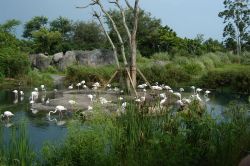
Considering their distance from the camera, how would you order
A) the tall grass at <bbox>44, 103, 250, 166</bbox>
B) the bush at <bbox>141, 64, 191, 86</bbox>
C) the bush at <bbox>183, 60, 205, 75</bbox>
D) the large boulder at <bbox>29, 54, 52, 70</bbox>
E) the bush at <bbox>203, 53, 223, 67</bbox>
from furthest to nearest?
1. the large boulder at <bbox>29, 54, 52, 70</bbox>
2. the bush at <bbox>203, 53, 223, 67</bbox>
3. the bush at <bbox>183, 60, 205, 75</bbox>
4. the bush at <bbox>141, 64, 191, 86</bbox>
5. the tall grass at <bbox>44, 103, 250, 166</bbox>

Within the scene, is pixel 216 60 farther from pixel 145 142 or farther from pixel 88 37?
pixel 145 142

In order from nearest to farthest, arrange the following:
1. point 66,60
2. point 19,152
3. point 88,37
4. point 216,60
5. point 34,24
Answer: point 19,152 → point 216,60 → point 66,60 → point 88,37 → point 34,24

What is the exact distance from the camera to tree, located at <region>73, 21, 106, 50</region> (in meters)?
40.3

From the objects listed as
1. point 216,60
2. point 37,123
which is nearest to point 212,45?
point 216,60

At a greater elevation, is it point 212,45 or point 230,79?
point 212,45

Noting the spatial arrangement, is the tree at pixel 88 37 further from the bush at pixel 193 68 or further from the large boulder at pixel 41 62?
the bush at pixel 193 68

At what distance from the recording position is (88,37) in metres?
40.8

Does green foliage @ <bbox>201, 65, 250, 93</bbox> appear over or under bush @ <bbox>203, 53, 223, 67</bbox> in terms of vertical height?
under

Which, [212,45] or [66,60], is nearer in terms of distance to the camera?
[66,60]

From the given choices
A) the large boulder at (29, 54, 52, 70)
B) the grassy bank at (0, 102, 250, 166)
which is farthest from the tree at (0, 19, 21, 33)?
the grassy bank at (0, 102, 250, 166)

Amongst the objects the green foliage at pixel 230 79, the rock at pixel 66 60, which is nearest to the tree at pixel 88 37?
the rock at pixel 66 60

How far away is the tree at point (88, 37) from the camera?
4028 cm

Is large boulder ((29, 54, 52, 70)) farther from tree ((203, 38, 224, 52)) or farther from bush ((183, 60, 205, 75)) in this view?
tree ((203, 38, 224, 52))

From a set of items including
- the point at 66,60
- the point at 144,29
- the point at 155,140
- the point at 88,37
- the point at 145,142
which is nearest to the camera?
the point at 155,140
